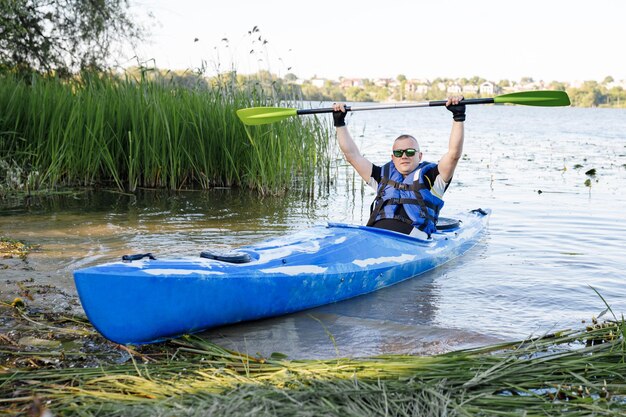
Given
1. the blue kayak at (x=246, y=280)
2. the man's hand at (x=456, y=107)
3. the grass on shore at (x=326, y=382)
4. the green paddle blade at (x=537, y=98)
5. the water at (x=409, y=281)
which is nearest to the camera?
the grass on shore at (x=326, y=382)

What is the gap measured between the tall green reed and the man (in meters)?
2.93

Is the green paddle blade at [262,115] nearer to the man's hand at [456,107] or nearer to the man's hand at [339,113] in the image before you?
the man's hand at [339,113]

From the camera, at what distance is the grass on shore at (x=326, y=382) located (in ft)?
7.91

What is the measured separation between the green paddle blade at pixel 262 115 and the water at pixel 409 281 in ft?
3.39

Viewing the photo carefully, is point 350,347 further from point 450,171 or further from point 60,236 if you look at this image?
point 60,236

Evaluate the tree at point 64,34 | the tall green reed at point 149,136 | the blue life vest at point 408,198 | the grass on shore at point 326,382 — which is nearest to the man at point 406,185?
the blue life vest at point 408,198

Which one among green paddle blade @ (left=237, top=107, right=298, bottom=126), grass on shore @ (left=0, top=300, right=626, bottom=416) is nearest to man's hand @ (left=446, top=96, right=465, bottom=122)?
green paddle blade @ (left=237, top=107, right=298, bottom=126)

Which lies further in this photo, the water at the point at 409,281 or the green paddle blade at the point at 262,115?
the green paddle blade at the point at 262,115

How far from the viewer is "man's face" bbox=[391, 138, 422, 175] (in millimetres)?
5094

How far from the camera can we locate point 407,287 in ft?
16.3

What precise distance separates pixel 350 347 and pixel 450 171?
6.10ft

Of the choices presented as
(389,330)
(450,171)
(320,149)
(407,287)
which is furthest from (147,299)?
(320,149)

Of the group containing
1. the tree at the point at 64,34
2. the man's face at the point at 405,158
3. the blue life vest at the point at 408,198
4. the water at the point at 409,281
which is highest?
the tree at the point at 64,34

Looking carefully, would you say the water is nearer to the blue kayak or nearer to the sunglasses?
the blue kayak
